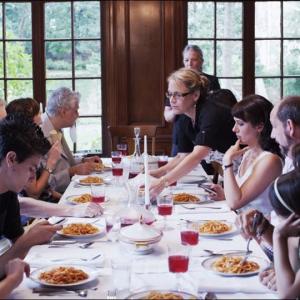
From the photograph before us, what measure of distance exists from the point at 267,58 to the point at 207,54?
0.62m

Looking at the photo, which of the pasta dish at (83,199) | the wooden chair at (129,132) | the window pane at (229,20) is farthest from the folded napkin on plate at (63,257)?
the window pane at (229,20)

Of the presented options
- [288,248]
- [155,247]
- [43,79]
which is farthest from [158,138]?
[288,248]

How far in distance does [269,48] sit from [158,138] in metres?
1.46

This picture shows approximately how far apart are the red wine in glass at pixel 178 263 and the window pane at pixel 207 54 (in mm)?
4609

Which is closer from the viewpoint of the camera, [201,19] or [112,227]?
[112,227]

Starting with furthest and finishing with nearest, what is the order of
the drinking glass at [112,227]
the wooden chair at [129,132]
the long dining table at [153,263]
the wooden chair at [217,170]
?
the wooden chair at [129,132] < the wooden chair at [217,170] < the drinking glass at [112,227] < the long dining table at [153,263]

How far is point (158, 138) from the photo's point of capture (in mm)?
6305

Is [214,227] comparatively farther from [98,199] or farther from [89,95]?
[89,95]

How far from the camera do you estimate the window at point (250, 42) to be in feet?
20.6

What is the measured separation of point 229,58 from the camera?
6.39 metres

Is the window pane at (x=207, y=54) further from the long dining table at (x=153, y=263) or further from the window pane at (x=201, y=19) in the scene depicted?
the long dining table at (x=153, y=263)

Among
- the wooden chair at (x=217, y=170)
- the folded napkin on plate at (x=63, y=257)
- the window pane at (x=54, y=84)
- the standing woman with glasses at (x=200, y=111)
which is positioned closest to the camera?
the folded napkin on plate at (x=63, y=257)

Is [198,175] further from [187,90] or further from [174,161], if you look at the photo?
[187,90]

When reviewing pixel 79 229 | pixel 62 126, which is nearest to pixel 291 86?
pixel 62 126
